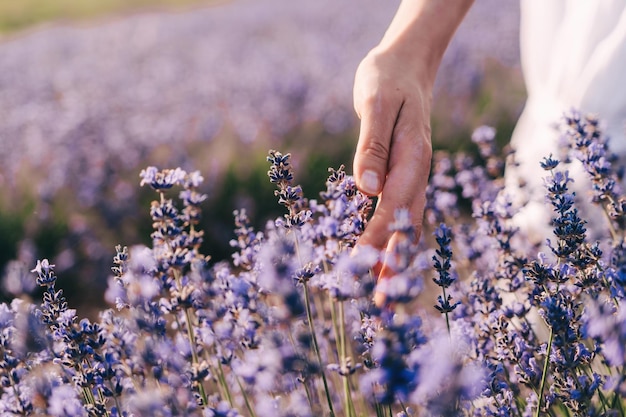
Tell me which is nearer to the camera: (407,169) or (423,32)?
(407,169)

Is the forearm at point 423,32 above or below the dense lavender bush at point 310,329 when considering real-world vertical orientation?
above

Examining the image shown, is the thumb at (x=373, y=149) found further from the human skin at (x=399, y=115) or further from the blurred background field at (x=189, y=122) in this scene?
the blurred background field at (x=189, y=122)

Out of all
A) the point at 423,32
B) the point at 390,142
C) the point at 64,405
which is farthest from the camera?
the point at 423,32

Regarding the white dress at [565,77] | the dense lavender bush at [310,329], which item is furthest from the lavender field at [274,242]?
the white dress at [565,77]

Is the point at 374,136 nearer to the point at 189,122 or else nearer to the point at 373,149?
the point at 373,149

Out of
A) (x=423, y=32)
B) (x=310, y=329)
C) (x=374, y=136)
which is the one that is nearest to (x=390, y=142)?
(x=374, y=136)

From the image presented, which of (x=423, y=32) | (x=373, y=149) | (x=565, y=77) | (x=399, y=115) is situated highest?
(x=565, y=77)

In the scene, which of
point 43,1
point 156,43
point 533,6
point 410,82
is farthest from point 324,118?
point 43,1
